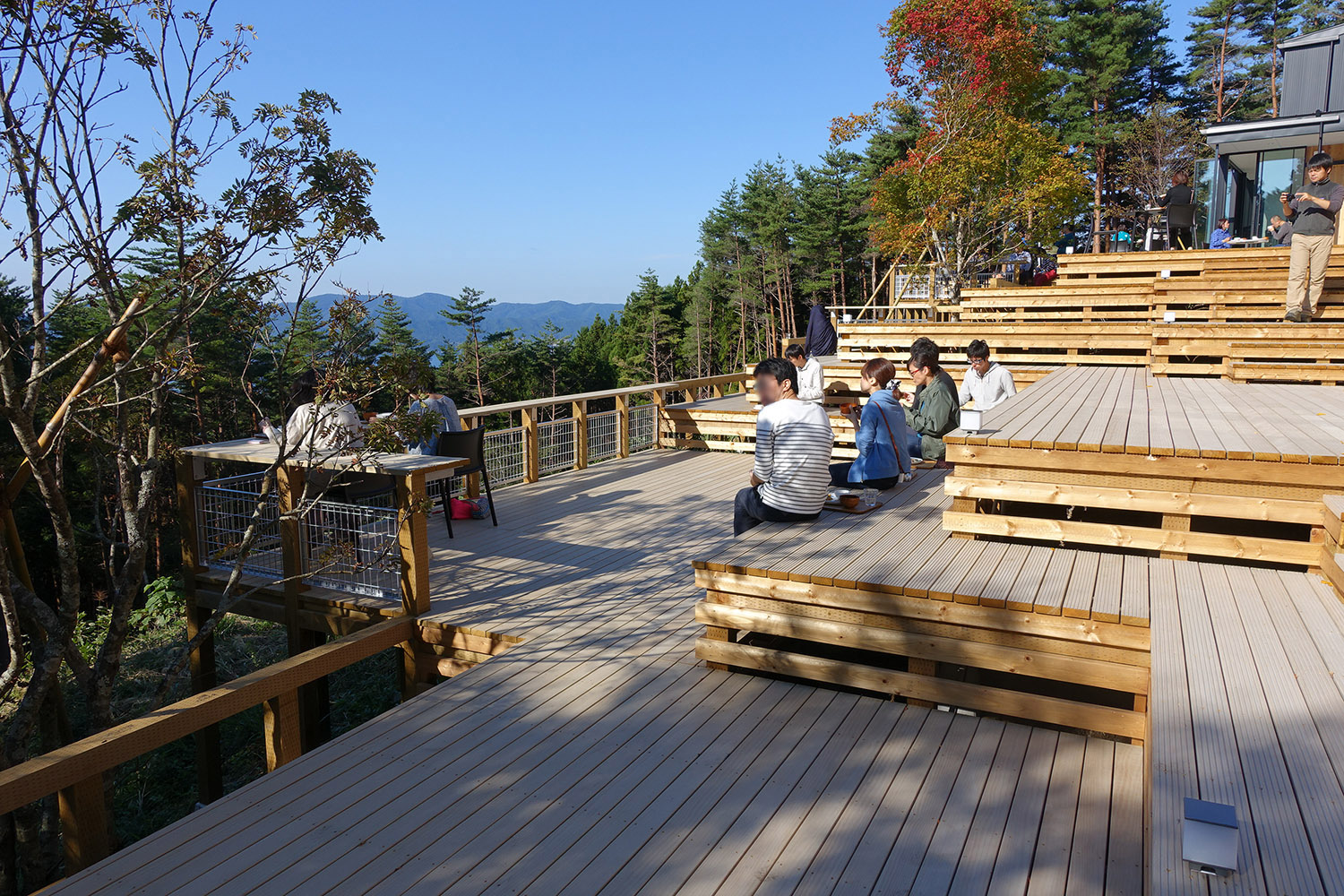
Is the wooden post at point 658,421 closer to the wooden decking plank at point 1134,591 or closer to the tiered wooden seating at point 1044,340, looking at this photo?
the tiered wooden seating at point 1044,340

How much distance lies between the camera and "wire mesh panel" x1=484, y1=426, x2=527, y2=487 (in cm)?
858

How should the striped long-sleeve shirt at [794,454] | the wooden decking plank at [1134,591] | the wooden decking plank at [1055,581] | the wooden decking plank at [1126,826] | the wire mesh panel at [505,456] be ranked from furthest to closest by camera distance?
the wire mesh panel at [505,456], the striped long-sleeve shirt at [794,454], the wooden decking plank at [1055,581], the wooden decking plank at [1134,591], the wooden decking plank at [1126,826]

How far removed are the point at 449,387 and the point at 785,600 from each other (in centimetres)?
4842

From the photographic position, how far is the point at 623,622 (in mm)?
4863

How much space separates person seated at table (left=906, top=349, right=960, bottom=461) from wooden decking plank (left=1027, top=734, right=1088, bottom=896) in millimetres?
3658

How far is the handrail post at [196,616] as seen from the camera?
534 cm

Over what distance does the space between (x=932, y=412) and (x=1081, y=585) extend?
3379mm

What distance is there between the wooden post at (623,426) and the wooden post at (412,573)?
19.2 ft

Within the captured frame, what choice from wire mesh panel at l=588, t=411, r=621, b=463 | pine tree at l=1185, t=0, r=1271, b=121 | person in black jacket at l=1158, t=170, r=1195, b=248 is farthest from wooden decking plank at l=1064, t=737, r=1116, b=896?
pine tree at l=1185, t=0, r=1271, b=121

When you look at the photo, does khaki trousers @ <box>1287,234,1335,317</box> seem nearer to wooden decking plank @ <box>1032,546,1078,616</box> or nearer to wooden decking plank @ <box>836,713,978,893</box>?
wooden decking plank @ <box>1032,546,1078,616</box>

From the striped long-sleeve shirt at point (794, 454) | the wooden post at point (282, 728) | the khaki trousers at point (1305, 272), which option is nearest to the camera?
the wooden post at point (282, 728)

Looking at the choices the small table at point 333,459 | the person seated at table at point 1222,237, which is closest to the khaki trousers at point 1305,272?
the person seated at table at point 1222,237

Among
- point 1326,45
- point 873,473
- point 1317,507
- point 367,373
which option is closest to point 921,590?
point 1317,507

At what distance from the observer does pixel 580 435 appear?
991cm
